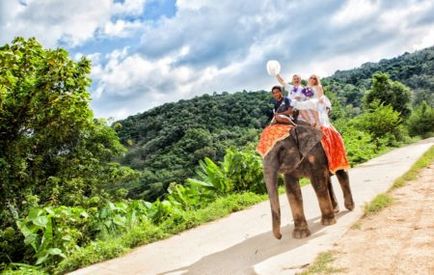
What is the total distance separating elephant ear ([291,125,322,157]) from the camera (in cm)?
625

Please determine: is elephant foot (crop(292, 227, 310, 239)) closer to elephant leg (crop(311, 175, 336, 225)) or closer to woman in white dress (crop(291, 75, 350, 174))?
elephant leg (crop(311, 175, 336, 225))

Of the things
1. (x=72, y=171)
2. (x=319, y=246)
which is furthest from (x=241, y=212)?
(x=72, y=171)

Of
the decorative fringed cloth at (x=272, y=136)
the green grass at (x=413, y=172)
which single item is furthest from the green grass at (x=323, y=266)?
the green grass at (x=413, y=172)

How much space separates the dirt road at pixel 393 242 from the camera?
425cm

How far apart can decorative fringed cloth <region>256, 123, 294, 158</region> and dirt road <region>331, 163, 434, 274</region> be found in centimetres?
134

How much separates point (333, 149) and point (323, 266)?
2.54 metres

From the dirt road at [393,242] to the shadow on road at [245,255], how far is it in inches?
25.0

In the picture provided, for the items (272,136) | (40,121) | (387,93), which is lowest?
(272,136)

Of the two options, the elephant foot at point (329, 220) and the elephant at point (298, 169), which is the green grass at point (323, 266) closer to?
the elephant at point (298, 169)

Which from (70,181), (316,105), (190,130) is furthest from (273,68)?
(190,130)

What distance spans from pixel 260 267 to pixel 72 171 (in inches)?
424

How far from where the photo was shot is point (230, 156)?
11617 millimetres

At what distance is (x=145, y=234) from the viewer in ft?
25.8

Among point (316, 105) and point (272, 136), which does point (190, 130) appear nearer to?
point (316, 105)
